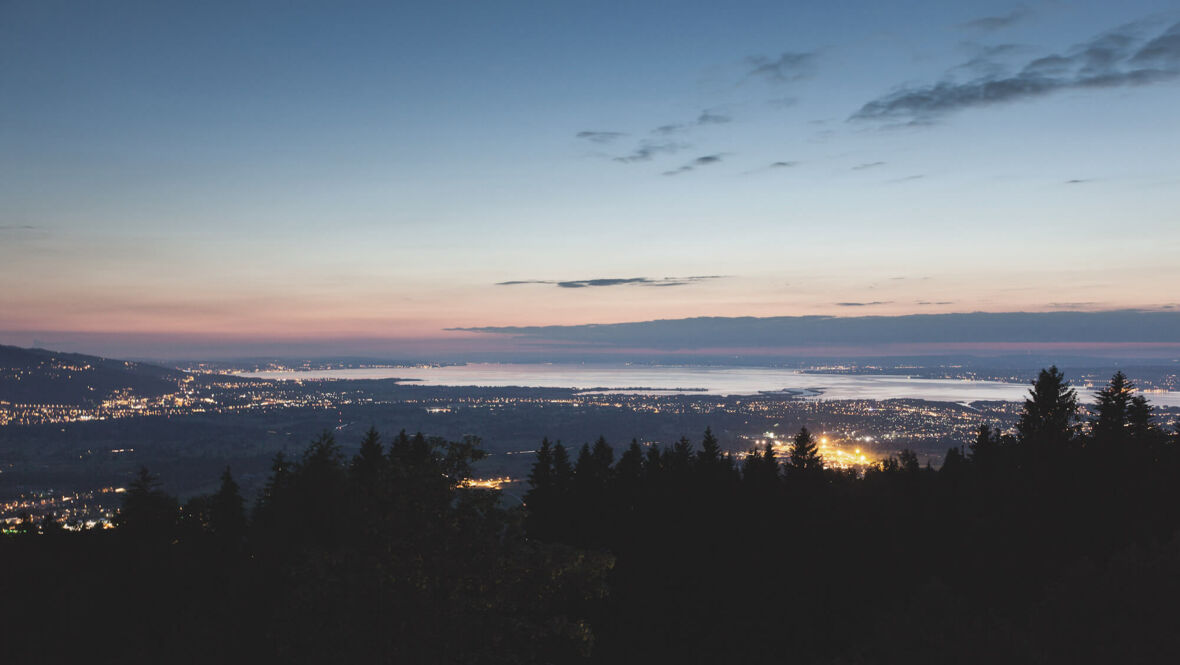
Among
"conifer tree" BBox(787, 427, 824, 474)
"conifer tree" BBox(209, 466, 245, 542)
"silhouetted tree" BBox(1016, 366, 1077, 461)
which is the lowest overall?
"conifer tree" BBox(209, 466, 245, 542)

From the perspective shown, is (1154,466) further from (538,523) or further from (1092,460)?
(538,523)

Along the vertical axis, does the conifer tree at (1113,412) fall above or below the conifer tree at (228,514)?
above

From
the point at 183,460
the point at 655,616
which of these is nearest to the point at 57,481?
the point at 183,460

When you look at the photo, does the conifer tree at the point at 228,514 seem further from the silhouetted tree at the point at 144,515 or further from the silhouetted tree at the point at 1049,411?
the silhouetted tree at the point at 1049,411

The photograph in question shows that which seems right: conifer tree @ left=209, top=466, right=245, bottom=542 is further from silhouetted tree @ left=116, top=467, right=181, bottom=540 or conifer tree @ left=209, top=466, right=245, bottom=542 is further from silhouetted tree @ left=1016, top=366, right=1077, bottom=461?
silhouetted tree @ left=1016, top=366, right=1077, bottom=461

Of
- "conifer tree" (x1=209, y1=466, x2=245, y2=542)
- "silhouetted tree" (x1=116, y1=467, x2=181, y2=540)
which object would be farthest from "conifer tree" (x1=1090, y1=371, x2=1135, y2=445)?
"silhouetted tree" (x1=116, y1=467, x2=181, y2=540)

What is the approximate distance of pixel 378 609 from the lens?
13.0 meters

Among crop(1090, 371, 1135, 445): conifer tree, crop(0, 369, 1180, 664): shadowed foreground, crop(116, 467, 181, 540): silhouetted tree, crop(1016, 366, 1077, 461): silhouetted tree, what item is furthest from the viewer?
crop(1016, 366, 1077, 461): silhouetted tree

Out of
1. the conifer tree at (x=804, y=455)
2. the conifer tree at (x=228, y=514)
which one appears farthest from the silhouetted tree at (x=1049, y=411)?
the conifer tree at (x=228, y=514)

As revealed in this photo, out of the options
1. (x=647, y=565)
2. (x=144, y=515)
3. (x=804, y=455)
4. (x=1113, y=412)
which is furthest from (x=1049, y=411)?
(x=144, y=515)

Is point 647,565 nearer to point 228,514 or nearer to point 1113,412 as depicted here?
point 228,514

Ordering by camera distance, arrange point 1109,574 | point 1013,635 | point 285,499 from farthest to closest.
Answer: point 285,499 → point 1109,574 → point 1013,635

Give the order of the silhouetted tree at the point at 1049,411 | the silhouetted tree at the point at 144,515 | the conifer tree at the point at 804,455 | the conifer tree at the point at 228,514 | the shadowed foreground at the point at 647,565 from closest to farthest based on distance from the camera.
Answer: the shadowed foreground at the point at 647,565 < the silhouetted tree at the point at 144,515 < the conifer tree at the point at 228,514 < the silhouetted tree at the point at 1049,411 < the conifer tree at the point at 804,455

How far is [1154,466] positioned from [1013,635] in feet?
86.7
